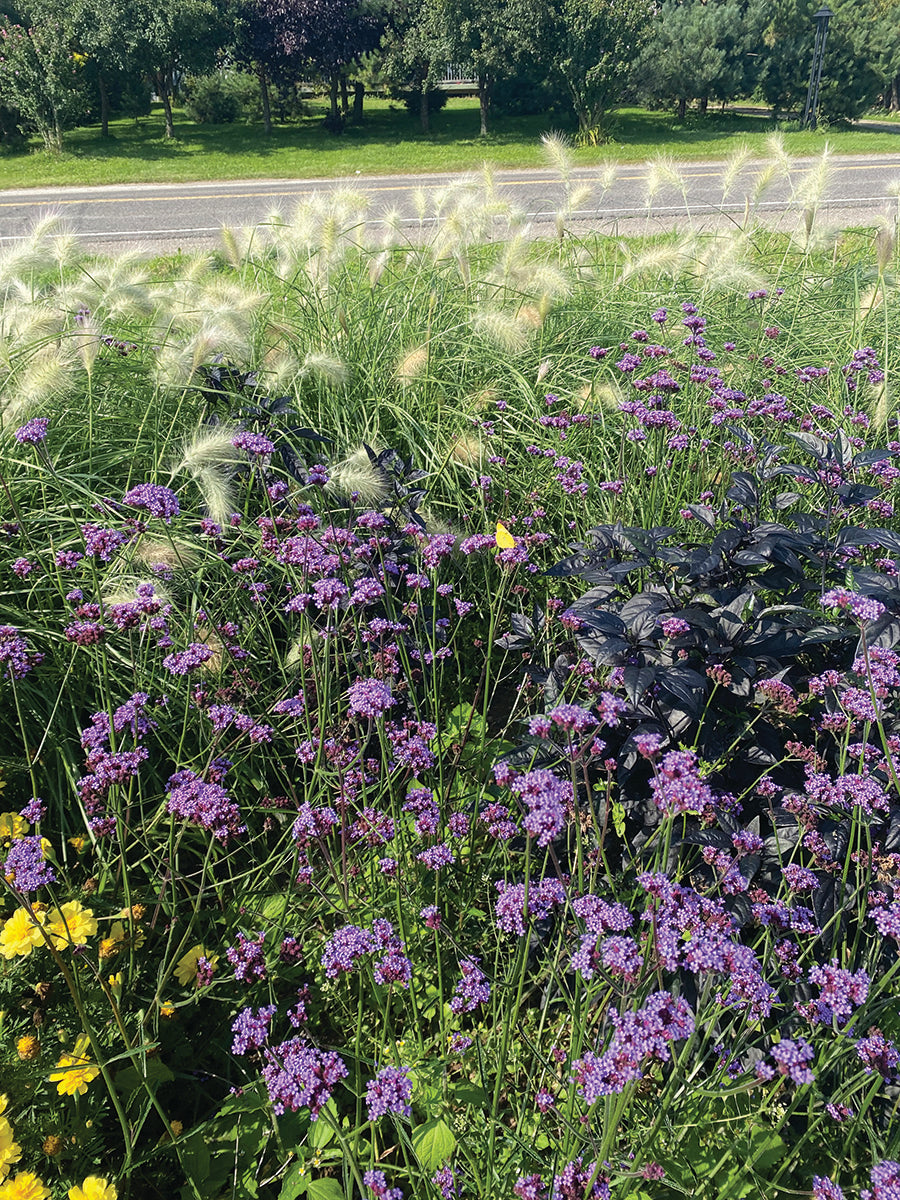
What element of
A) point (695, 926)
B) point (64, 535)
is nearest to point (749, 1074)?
point (695, 926)

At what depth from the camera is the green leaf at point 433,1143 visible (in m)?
1.37

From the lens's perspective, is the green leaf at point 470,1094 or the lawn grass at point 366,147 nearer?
the green leaf at point 470,1094

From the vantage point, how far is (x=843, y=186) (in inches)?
583

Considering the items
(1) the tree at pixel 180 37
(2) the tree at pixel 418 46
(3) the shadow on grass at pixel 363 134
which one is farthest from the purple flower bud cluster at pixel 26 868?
(1) the tree at pixel 180 37

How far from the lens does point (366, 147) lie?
19.0 m

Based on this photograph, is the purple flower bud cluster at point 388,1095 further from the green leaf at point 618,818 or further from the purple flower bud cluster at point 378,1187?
the green leaf at point 618,818

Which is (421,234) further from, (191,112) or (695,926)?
(191,112)

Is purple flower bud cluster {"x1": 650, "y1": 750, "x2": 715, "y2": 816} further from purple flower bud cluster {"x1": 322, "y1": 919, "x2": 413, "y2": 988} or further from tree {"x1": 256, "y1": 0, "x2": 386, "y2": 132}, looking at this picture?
tree {"x1": 256, "y1": 0, "x2": 386, "y2": 132}

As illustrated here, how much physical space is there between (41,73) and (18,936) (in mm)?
21396

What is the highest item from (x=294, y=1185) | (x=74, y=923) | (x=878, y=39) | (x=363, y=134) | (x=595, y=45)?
(x=878, y=39)

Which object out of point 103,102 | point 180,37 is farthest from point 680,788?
point 103,102

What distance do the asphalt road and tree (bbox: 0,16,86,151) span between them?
433 cm

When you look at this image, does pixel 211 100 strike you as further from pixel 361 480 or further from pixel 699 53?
pixel 361 480

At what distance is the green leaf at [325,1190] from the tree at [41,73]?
Answer: 21.5 metres
